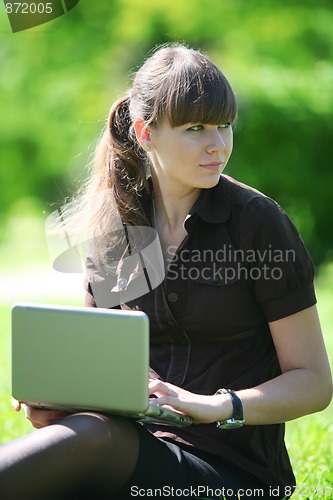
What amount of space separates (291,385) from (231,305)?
27 cm

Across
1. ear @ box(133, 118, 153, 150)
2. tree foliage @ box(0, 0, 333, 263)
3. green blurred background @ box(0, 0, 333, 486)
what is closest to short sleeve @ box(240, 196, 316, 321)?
ear @ box(133, 118, 153, 150)

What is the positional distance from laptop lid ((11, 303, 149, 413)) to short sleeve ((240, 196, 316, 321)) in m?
0.48

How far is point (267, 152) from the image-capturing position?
27.6ft

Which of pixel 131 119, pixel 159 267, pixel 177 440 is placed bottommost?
pixel 177 440

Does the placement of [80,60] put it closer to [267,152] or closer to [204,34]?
Answer: [204,34]

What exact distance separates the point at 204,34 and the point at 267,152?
497 cm

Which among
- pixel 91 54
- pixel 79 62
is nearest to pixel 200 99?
pixel 79 62

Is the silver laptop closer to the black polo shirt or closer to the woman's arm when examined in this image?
the woman's arm

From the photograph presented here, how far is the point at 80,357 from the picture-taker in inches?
81.3

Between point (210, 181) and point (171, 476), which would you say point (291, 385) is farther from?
point (210, 181)

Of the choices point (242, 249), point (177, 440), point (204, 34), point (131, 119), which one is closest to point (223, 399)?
point (177, 440)

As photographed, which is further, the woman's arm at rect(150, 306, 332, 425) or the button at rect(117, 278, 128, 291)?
the button at rect(117, 278, 128, 291)

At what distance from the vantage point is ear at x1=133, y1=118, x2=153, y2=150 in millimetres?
2568

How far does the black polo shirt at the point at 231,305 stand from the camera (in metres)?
2.35
